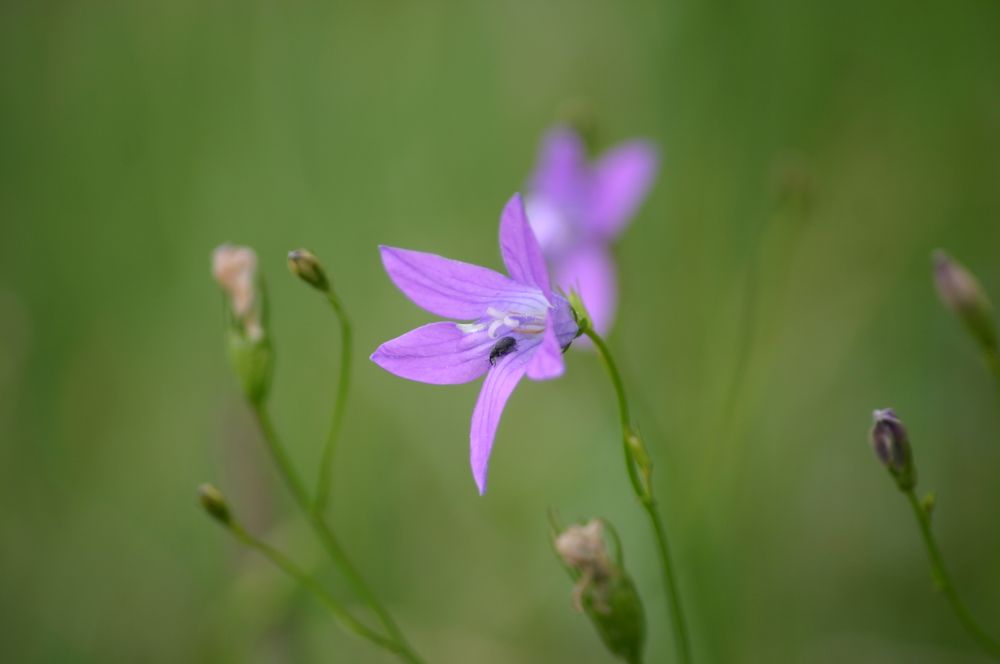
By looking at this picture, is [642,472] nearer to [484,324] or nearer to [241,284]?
[484,324]

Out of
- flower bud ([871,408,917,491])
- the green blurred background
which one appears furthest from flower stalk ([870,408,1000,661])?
the green blurred background

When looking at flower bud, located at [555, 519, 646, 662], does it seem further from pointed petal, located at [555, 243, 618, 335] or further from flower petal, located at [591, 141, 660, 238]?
flower petal, located at [591, 141, 660, 238]

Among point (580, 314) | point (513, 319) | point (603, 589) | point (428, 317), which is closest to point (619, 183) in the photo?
point (428, 317)

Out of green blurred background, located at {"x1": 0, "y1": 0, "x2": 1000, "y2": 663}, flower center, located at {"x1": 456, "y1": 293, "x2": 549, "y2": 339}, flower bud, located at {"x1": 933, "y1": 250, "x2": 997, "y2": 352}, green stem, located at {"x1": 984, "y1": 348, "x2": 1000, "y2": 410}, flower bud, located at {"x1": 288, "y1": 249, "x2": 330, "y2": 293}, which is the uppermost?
flower bud, located at {"x1": 933, "y1": 250, "x2": 997, "y2": 352}

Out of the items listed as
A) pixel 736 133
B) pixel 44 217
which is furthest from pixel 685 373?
pixel 44 217

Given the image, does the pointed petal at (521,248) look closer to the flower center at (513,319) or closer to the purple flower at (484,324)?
the purple flower at (484,324)

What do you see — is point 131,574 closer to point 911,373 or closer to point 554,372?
point 554,372

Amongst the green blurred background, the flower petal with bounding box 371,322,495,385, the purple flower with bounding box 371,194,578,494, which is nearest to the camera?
the purple flower with bounding box 371,194,578,494
